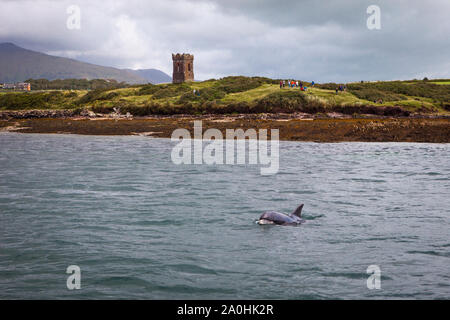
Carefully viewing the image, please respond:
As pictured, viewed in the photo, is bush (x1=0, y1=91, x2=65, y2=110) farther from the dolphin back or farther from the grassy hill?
the dolphin back

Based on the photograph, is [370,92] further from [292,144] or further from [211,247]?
[211,247]

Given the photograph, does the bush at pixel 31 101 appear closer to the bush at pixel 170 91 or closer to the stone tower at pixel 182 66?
the bush at pixel 170 91

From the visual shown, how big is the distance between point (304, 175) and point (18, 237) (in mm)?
15900

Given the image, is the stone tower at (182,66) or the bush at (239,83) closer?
the bush at (239,83)

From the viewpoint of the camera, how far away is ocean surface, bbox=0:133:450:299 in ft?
33.2

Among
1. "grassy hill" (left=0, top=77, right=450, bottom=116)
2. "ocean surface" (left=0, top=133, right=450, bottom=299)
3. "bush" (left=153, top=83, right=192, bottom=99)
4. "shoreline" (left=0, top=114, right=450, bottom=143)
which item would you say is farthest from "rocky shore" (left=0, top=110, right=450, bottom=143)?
"ocean surface" (left=0, top=133, right=450, bottom=299)

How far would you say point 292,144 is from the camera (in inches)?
1633

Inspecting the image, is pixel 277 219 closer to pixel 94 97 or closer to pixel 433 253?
pixel 433 253

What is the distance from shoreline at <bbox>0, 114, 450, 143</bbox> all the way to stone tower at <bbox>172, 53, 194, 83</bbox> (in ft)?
177

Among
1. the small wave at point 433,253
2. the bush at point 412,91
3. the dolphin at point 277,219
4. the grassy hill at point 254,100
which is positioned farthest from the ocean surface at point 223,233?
the bush at point 412,91

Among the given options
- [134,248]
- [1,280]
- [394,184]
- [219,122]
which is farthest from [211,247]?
[219,122]

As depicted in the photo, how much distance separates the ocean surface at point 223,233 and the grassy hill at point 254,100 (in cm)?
3611

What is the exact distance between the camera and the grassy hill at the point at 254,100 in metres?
63.0
